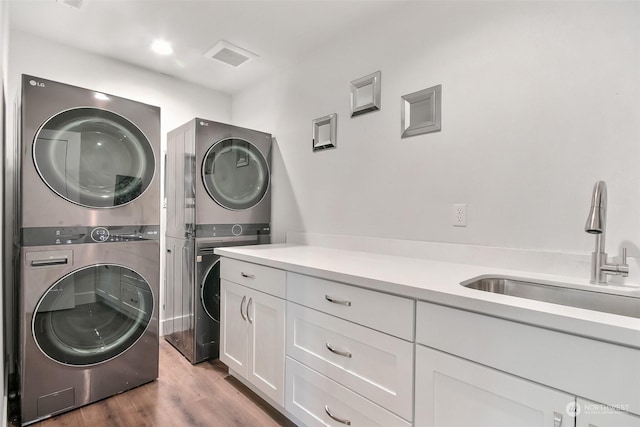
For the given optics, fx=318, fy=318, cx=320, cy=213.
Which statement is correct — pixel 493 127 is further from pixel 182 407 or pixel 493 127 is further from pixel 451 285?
pixel 182 407

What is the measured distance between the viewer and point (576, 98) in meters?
1.33

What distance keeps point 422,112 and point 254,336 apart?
63.3 inches

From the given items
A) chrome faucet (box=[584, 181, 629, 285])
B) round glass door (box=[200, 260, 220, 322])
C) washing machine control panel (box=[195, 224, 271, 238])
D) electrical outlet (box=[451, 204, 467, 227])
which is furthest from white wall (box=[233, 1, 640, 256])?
round glass door (box=[200, 260, 220, 322])

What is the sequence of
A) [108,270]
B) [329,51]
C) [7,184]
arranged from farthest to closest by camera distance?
1. [329,51]
2. [7,184]
3. [108,270]

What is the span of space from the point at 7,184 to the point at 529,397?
119 inches

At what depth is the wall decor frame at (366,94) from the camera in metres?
2.03

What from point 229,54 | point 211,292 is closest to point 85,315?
point 211,292

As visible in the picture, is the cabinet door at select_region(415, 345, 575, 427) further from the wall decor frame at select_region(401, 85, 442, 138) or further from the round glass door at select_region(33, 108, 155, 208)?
the round glass door at select_region(33, 108, 155, 208)

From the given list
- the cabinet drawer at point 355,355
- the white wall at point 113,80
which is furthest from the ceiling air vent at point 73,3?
the cabinet drawer at point 355,355

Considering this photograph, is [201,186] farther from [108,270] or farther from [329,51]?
[329,51]

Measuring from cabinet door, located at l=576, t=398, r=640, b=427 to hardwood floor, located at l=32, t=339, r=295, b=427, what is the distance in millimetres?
→ 1339

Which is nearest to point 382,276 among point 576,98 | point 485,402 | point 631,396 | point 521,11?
point 485,402

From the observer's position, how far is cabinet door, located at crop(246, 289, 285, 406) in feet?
5.40

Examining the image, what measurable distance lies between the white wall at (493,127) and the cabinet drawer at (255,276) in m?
0.70
